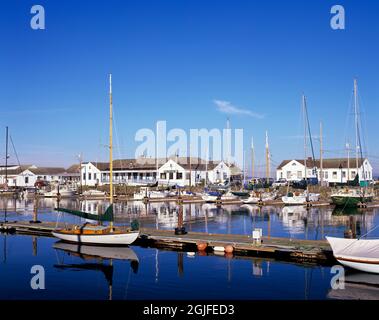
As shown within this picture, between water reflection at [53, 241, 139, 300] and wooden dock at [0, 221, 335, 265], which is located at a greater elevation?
wooden dock at [0, 221, 335, 265]

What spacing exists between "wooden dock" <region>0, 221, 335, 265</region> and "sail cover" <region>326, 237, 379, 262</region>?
251cm

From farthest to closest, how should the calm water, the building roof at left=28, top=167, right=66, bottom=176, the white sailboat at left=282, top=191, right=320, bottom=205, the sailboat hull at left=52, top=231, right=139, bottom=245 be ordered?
the building roof at left=28, top=167, right=66, bottom=176
the white sailboat at left=282, top=191, right=320, bottom=205
the sailboat hull at left=52, top=231, right=139, bottom=245
the calm water

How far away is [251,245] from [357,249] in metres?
7.87

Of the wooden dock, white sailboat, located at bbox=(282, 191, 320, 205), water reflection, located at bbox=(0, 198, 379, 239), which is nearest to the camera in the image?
the wooden dock

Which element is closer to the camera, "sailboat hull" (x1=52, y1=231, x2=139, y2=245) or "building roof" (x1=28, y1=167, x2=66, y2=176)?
"sailboat hull" (x1=52, y1=231, x2=139, y2=245)

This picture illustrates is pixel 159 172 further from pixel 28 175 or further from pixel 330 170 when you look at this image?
pixel 28 175

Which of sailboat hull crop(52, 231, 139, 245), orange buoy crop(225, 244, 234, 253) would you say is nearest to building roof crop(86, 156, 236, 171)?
sailboat hull crop(52, 231, 139, 245)

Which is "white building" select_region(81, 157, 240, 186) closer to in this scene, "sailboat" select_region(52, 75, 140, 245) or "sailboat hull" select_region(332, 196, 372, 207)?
"sailboat hull" select_region(332, 196, 372, 207)

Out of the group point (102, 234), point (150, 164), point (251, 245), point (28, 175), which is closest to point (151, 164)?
point (150, 164)

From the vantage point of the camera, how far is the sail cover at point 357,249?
25.8 m

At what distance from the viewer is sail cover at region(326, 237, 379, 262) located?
25766 mm

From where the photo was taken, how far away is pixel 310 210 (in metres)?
68.9

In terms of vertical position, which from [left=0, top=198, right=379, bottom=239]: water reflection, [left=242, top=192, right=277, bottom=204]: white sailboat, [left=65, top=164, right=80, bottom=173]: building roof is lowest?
[left=0, top=198, right=379, bottom=239]: water reflection
